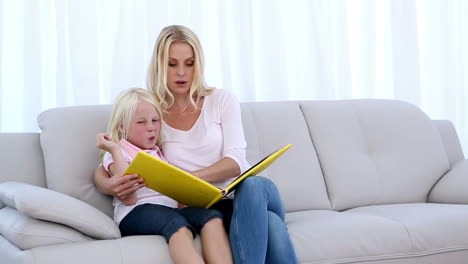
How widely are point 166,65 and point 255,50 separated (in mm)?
916

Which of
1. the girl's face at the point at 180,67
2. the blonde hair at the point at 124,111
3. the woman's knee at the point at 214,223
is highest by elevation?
the girl's face at the point at 180,67

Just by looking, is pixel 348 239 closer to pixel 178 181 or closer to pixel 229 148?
pixel 229 148

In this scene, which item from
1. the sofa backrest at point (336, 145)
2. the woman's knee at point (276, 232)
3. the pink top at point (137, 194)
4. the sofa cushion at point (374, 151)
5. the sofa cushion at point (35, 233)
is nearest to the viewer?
the sofa cushion at point (35, 233)

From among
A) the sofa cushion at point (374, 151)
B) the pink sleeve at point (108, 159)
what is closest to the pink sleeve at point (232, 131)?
the pink sleeve at point (108, 159)

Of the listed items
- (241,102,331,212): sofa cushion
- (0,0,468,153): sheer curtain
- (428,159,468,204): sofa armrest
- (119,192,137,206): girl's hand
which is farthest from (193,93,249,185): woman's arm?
(428,159,468,204): sofa armrest

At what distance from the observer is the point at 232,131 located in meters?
2.61

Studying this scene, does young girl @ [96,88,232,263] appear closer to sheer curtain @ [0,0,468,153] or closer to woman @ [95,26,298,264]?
woman @ [95,26,298,264]

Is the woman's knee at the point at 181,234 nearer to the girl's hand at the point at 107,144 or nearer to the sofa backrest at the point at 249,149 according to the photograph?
the girl's hand at the point at 107,144

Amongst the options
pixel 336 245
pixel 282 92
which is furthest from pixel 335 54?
pixel 336 245

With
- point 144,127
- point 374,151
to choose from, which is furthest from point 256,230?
point 374,151

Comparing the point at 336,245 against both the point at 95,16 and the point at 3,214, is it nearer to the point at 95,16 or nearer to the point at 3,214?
the point at 3,214

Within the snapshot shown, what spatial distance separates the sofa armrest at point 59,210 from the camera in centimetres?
210

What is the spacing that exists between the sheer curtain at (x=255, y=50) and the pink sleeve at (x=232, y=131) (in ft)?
2.14

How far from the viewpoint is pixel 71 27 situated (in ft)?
10.00
